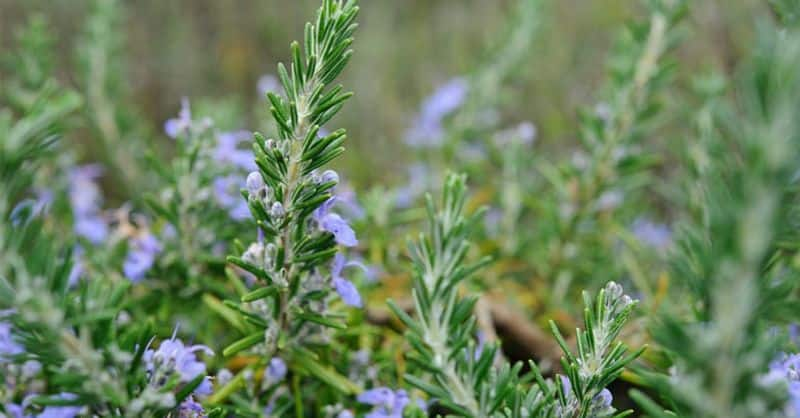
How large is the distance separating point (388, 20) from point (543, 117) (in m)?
1.01

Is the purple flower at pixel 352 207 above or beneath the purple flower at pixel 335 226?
above

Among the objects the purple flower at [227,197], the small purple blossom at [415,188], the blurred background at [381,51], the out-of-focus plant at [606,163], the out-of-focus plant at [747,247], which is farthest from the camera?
the blurred background at [381,51]

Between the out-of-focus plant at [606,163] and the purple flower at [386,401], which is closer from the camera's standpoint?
the purple flower at [386,401]

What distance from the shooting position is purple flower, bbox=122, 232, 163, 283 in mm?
1205

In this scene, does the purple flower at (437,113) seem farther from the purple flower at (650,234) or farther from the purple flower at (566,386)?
the purple flower at (566,386)

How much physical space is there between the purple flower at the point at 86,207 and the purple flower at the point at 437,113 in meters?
0.87

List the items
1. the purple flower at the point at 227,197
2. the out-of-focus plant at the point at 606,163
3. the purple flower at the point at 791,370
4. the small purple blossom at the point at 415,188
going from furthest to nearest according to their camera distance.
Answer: the small purple blossom at the point at 415,188 < the out-of-focus plant at the point at 606,163 < the purple flower at the point at 227,197 < the purple flower at the point at 791,370

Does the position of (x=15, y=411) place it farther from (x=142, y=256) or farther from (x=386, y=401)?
(x=386, y=401)

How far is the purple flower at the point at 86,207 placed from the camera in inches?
60.9

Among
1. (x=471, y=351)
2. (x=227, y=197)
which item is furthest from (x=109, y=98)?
(x=471, y=351)

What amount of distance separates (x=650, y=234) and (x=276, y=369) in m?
1.29

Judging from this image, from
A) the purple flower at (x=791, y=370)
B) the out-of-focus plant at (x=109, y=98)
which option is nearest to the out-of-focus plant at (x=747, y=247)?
the purple flower at (x=791, y=370)

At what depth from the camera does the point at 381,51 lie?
330 cm

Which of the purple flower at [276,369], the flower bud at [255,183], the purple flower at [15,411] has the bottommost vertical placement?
the purple flower at [15,411]
